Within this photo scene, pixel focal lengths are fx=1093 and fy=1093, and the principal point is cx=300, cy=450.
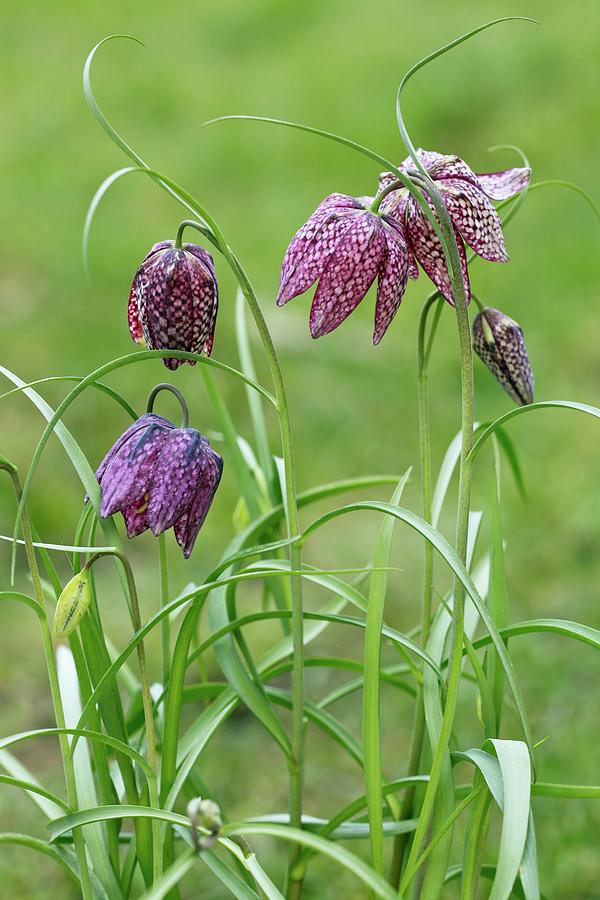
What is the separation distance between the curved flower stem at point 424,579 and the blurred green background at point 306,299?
0.30 meters

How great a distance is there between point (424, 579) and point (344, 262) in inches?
13.9

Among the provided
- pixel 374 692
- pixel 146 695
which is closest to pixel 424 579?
pixel 374 692

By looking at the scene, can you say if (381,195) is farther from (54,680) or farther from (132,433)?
(54,680)

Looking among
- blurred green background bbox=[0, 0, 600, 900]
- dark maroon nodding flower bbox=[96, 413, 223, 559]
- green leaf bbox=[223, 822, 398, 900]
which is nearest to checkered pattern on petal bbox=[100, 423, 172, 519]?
dark maroon nodding flower bbox=[96, 413, 223, 559]

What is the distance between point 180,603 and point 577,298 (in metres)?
2.23

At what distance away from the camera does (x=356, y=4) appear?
4652mm

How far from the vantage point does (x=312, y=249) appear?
839mm

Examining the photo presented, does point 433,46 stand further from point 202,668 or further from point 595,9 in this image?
point 202,668

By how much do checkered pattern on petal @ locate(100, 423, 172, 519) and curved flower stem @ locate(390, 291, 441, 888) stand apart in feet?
0.83

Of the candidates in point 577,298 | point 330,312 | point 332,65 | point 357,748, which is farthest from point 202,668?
point 332,65

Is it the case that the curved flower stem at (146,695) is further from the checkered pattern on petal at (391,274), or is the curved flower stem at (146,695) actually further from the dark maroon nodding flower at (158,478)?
the checkered pattern on petal at (391,274)

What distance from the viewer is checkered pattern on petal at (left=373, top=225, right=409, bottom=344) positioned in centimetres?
83

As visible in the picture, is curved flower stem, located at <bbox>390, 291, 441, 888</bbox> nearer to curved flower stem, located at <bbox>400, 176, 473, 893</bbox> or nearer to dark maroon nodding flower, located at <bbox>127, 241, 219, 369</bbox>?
curved flower stem, located at <bbox>400, 176, 473, 893</bbox>

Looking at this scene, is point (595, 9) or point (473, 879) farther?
point (595, 9)
